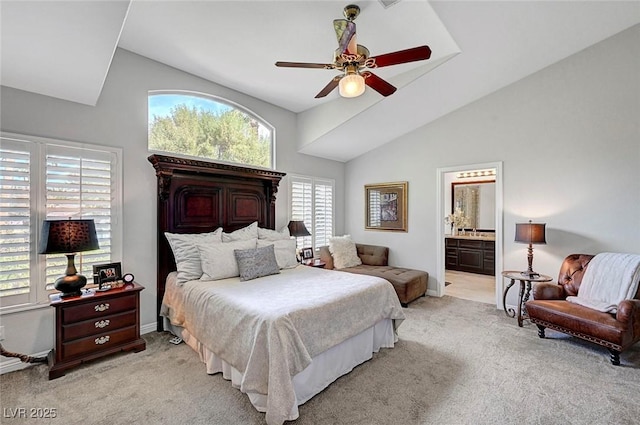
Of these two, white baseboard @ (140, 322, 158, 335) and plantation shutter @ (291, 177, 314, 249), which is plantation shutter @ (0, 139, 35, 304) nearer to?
white baseboard @ (140, 322, 158, 335)

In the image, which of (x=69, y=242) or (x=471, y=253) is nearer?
(x=69, y=242)

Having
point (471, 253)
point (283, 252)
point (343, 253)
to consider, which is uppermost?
point (283, 252)

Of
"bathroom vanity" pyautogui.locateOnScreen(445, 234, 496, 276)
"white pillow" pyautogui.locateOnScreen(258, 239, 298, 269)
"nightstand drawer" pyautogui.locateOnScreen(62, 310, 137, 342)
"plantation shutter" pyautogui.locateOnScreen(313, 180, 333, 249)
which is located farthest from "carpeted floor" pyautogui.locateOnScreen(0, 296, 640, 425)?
"bathroom vanity" pyautogui.locateOnScreen(445, 234, 496, 276)

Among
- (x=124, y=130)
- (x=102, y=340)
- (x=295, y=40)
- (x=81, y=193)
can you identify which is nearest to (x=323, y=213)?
(x=295, y=40)

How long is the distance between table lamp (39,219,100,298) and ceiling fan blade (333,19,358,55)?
2.69m

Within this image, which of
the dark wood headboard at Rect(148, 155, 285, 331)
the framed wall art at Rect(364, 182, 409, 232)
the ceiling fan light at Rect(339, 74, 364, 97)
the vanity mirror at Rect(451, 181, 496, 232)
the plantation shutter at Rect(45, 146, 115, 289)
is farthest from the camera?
the vanity mirror at Rect(451, 181, 496, 232)

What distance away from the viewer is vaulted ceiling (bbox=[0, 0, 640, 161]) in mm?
2035

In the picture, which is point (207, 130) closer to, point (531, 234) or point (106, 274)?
point (106, 274)

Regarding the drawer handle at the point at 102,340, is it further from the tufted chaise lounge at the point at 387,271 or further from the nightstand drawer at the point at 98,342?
the tufted chaise lounge at the point at 387,271

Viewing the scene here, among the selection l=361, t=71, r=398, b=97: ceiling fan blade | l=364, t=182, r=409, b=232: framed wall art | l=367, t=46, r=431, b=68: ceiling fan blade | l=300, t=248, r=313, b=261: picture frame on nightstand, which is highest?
l=367, t=46, r=431, b=68: ceiling fan blade

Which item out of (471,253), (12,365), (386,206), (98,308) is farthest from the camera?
(471,253)

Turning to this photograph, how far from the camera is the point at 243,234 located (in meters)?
3.70

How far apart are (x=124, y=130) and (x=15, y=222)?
1.31m

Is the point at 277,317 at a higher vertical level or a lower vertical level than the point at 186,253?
lower
